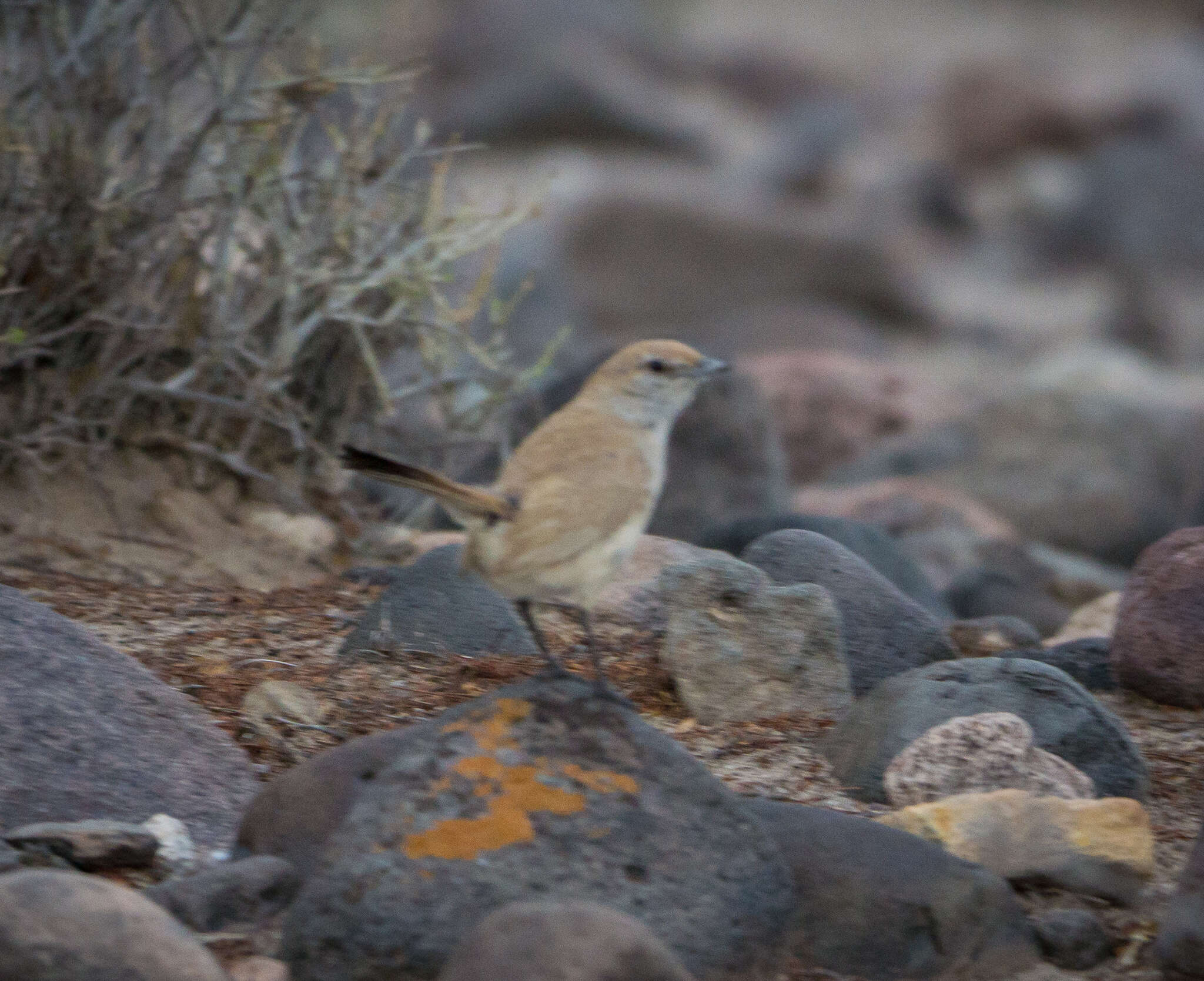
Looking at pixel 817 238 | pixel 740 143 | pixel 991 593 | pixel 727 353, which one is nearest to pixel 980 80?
pixel 740 143

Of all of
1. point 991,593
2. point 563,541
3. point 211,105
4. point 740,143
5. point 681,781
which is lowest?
point 740,143

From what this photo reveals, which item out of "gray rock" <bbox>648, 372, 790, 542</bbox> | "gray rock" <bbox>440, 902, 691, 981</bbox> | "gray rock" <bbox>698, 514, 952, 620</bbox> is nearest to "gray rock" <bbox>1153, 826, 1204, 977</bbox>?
"gray rock" <bbox>440, 902, 691, 981</bbox>

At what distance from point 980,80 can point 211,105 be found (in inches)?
1006

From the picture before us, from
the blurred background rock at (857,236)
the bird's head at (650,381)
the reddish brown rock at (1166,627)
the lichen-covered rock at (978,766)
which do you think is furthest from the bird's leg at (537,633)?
the blurred background rock at (857,236)

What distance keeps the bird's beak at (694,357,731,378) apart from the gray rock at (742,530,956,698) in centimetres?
114

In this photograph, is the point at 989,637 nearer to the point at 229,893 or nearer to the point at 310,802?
the point at 310,802

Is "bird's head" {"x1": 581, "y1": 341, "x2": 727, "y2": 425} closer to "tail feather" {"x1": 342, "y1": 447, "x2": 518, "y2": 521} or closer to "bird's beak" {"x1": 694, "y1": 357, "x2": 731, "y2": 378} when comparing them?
"bird's beak" {"x1": 694, "y1": 357, "x2": 731, "y2": 378}

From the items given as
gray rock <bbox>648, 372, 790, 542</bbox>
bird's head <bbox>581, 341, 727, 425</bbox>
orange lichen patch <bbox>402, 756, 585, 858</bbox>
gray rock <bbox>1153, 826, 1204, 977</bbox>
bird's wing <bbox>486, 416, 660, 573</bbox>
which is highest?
bird's head <bbox>581, 341, 727, 425</bbox>

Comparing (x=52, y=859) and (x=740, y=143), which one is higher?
(x=52, y=859)

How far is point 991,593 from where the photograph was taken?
7.95 metres

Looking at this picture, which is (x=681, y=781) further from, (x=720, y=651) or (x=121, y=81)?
(x=121, y=81)

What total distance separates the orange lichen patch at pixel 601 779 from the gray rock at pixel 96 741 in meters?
0.93

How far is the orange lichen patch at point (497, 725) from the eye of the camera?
3.53 metres

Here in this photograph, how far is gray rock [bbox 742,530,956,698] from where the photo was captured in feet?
16.7
